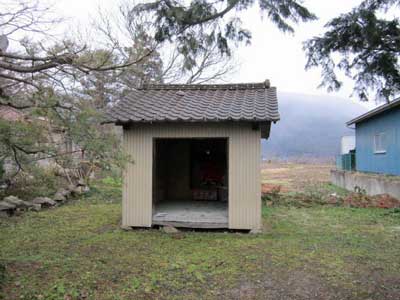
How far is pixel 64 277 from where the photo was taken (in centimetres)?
409

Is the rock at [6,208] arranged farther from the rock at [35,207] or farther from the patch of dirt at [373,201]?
the patch of dirt at [373,201]

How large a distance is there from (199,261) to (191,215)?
241 cm

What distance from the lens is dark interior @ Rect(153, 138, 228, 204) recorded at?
957cm

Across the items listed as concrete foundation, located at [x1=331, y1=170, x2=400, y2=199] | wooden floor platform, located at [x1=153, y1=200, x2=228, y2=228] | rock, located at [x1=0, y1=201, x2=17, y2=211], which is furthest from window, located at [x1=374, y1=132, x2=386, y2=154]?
rock, located at [x1=0, y1=201, x2=17, y2=211]

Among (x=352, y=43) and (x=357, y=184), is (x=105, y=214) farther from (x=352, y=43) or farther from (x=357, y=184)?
(x=357, y=184)

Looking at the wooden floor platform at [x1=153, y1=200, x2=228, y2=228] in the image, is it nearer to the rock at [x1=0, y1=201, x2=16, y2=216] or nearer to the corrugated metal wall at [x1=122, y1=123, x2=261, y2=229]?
the corrugated metal wall at [x1=122, y1=123, x2=261, y2=229]

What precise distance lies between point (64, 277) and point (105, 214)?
4.29m

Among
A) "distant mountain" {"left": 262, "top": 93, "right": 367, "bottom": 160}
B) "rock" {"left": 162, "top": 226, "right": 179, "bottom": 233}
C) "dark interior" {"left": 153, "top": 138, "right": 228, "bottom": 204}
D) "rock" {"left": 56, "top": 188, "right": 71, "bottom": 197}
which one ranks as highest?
"distant mountain" {"left": 262, "top": 93, "right": 367, "bottom": 160}

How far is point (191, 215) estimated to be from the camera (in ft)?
23.5

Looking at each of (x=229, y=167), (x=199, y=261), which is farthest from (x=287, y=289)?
(x=229, y=167)

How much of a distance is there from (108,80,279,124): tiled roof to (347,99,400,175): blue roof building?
486 cm

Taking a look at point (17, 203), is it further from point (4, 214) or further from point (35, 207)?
point (4, 214)

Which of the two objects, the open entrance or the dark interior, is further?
the dark interior

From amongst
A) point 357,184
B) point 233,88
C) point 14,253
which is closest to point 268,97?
point 233,88
